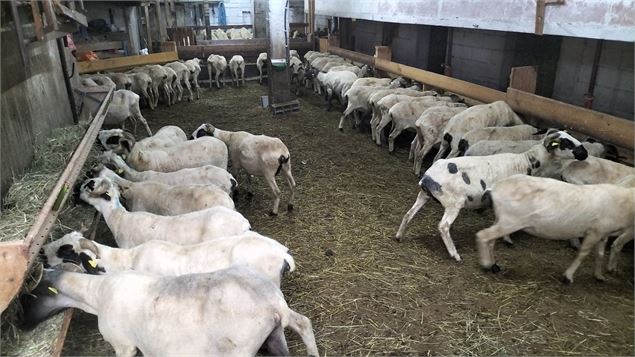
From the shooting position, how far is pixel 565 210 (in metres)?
4.70

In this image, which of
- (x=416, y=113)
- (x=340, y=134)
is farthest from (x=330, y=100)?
(x=416, y=113)

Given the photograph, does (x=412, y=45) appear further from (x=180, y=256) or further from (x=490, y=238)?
(x=180, y=256)

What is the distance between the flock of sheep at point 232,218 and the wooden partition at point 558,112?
283 mm

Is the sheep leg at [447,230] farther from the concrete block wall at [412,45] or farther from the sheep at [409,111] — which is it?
the concrete block wall at [412,45]

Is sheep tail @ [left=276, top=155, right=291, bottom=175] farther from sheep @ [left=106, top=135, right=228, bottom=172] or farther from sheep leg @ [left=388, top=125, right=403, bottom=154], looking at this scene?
sheep leg @ [left=388, top=125, right=403, bottom=154]

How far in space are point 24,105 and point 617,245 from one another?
23.8ft

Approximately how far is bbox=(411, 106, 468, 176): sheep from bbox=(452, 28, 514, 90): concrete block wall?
2843 mm

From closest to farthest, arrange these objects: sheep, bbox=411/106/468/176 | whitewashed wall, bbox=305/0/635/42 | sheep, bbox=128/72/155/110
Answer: whitewashed wall, bbox=305/0/635/42 → sheep, bbox=411/106/468/176 → sheep, bbox=128/72/155/110

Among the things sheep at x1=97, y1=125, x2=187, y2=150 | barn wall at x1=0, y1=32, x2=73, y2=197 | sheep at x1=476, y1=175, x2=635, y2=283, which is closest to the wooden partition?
sheep at x1=476, y1=175, x2=635, y2=283

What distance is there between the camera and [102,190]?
503cm

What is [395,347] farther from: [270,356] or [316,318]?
[270,356]

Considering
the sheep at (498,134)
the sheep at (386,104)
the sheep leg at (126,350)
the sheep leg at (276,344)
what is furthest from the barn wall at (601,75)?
the sheep leg at (126,350)

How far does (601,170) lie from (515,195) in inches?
68.3

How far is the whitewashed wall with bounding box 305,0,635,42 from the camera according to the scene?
6.01m
